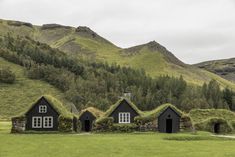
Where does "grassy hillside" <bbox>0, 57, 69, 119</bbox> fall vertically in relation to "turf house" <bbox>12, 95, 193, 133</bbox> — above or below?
above

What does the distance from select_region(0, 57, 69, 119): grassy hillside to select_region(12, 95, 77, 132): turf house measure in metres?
65.5

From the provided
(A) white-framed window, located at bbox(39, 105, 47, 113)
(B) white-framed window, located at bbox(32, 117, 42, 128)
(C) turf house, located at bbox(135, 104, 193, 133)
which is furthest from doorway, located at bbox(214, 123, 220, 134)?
(B) white-framed window, located at bbox(32, 117, 42, 128)

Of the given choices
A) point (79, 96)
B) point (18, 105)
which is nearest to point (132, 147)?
point (18, 105)

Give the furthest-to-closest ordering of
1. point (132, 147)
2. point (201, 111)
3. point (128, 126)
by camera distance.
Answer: point (201, 111)
point (128, 126)
point (132, 147)

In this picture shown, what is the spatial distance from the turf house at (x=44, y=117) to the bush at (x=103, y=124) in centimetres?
394

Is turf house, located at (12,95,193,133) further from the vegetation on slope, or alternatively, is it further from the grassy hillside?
the vegetation on slope

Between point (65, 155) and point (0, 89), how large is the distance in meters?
133

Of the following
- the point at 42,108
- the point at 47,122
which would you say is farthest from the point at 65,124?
the point at 42,108

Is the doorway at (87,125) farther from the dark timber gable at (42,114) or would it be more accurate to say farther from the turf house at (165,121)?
the turf house at (165,121)

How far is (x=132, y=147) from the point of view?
43.8 meters

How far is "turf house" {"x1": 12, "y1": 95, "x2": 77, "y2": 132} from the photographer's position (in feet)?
238

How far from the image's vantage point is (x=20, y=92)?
164250 mm

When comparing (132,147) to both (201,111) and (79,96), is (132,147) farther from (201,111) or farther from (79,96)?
(79,96)

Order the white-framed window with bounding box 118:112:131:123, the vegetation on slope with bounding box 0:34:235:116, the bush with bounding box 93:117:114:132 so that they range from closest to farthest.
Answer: the bush with bounding box 93:117:114:132
the white-framed window with bounding box 118:112:131:123
the vegetation on slope with bounding box 0:34:235:116
